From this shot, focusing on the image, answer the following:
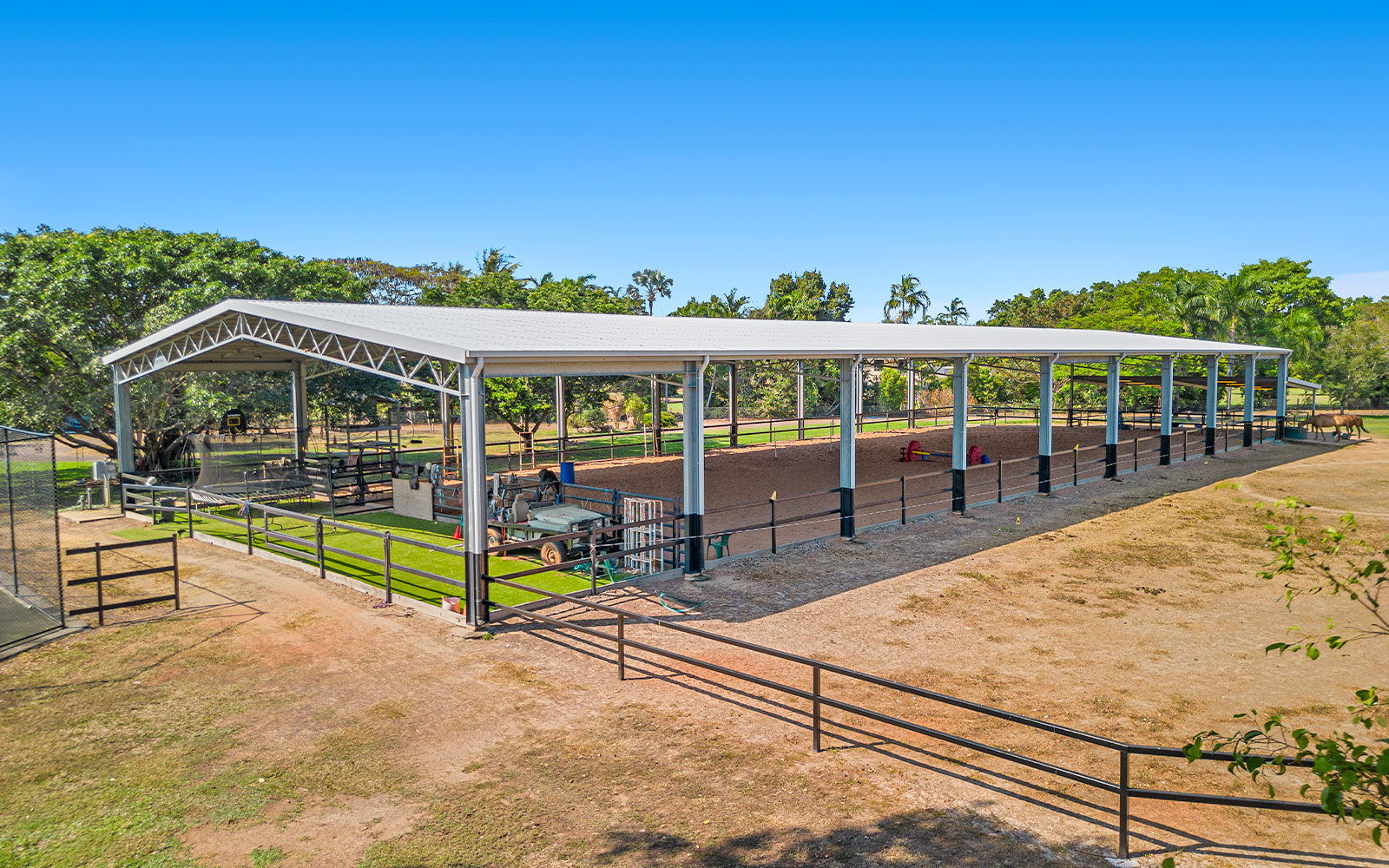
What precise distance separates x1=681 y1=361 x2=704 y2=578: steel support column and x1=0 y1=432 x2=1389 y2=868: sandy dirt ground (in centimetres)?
52

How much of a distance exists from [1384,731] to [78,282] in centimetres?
2679

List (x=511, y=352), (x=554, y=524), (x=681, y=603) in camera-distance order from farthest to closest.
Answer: (x=554, y=524) < (x=681, y=603) < (x=511, y=352)

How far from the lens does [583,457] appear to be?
32.0m

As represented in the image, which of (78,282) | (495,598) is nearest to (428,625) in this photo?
(495,598)

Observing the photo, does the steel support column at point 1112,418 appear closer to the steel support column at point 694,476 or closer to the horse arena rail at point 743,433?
the horse arena rail at point 743,433

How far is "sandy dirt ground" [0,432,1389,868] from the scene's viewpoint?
5.91 metres

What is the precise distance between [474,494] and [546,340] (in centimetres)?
293

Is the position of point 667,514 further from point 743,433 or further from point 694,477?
point 743,433

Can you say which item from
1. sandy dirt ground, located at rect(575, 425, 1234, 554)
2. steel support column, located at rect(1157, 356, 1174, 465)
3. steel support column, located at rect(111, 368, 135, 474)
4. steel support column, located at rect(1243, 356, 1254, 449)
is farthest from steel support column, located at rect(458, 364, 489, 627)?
steel support column, located at rect(1243, 356, 1254, 449)

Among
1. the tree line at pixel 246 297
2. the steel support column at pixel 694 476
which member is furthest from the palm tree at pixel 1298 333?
the steel support column at pixel 694 476

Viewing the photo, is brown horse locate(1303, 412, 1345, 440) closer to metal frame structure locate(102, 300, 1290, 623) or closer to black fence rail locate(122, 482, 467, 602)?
metal frame structure locate(102, 300, 1290, 623)

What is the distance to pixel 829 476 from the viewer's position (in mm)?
25562

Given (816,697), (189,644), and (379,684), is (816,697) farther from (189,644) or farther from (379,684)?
(189,644)

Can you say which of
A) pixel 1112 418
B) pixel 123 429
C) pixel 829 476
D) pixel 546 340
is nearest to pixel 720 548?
pixel 546 340
